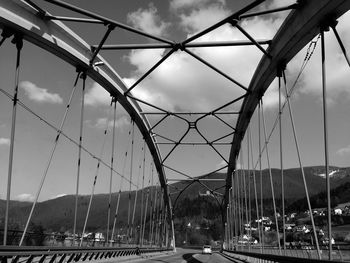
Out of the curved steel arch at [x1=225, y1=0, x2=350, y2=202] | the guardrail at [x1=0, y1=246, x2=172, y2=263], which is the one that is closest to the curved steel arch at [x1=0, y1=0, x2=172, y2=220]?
the guardrail at [x1=0, y1=246, x2=172, y2=263]

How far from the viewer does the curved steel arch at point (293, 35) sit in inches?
532

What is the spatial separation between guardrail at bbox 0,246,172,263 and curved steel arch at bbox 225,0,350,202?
34.4ft

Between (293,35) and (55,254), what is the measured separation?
10808 mm

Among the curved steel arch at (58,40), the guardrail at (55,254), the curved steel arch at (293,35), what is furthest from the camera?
the curved steel arch at (58,40)

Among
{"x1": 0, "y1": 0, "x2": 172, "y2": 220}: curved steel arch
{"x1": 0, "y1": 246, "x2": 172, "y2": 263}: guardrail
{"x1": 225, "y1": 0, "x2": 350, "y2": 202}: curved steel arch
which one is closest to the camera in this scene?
{"x1": 0, "y1": 246, "x2": 172, "y2": 263}: guardrail

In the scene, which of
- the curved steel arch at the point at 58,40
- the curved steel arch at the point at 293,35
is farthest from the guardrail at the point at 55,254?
the curved steel arch at the point at 293,35

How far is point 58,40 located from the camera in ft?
57.5

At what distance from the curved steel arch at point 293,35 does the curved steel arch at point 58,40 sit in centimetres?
723

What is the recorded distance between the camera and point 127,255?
93.9 ft

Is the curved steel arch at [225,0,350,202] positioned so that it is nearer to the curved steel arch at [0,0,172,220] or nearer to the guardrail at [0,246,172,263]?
the curved steel arch at [0,0,172,220]

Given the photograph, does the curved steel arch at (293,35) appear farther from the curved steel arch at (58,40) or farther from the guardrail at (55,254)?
the guardrail at (55,254)

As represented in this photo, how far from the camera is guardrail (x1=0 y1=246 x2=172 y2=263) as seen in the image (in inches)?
438

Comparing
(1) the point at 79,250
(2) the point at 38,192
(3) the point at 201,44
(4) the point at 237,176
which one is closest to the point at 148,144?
(4) the point at 237,176

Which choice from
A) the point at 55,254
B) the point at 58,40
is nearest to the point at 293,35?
the point at 58,40
